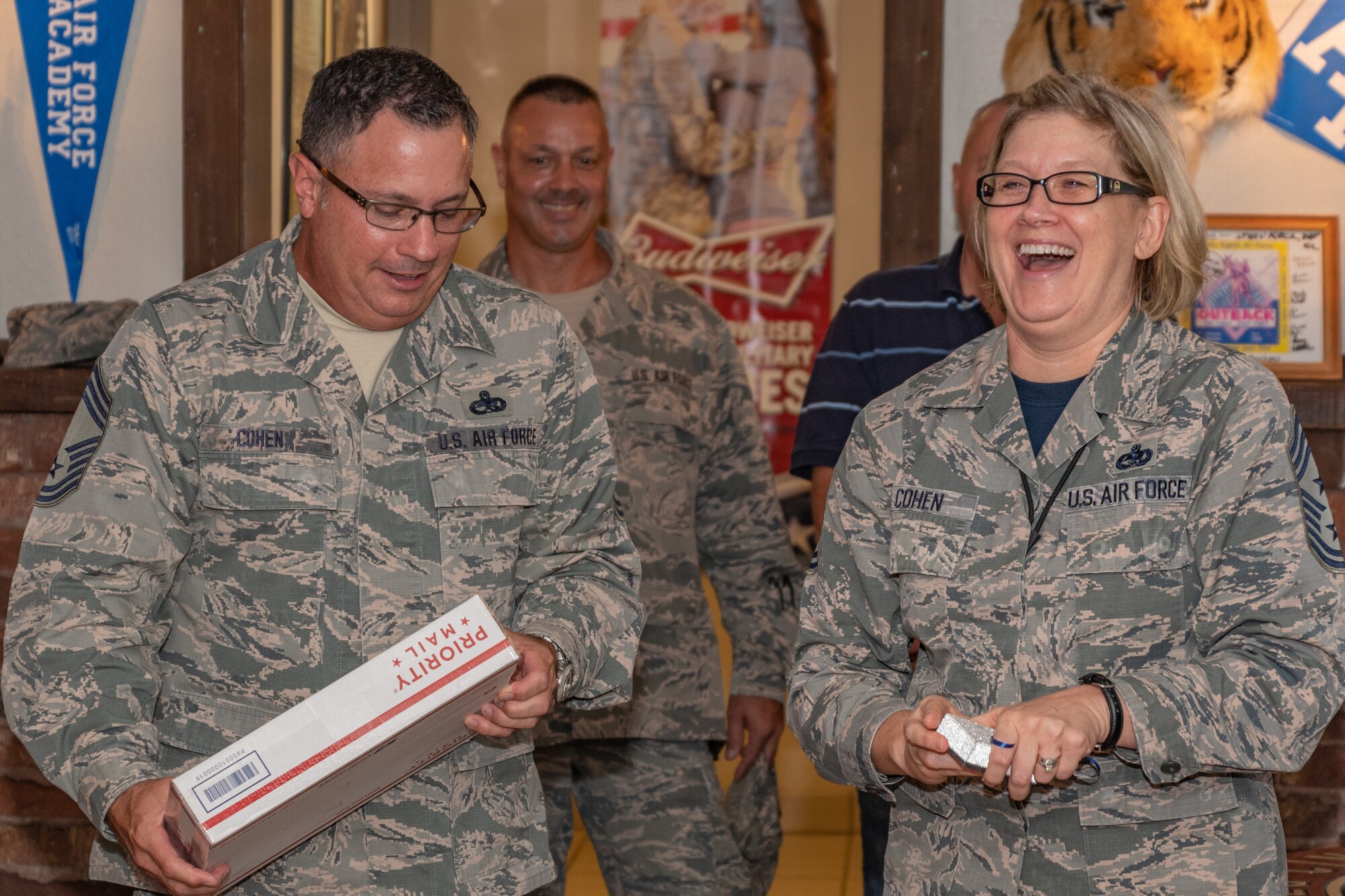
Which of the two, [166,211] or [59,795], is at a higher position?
[166,211]

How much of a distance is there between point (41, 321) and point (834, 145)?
258cm

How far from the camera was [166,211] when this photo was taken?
11.3ft

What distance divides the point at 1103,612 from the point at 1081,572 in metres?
0.05

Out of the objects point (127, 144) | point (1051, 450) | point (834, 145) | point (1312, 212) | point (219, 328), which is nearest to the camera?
point (1051, 450)

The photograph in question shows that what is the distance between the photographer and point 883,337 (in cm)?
284

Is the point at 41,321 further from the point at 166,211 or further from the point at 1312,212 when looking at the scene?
the point at 1312,212

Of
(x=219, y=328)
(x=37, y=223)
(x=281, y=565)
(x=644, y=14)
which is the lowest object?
(x=281, y=565)

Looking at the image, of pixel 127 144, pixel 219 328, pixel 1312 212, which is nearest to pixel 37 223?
pixel 127 144

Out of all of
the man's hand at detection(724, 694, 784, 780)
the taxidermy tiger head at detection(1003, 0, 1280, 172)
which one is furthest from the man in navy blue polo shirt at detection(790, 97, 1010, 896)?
the taxidermy tiger head at detection(1003, 0, 1280, 172)

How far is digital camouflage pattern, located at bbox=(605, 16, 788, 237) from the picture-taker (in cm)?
477

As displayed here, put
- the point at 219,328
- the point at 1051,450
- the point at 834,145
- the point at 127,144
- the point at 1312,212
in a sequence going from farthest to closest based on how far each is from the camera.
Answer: the point at 834,145 → the point at 127,144 → the point at 1312,212 → the point at 219,328 → the point at 1051,450

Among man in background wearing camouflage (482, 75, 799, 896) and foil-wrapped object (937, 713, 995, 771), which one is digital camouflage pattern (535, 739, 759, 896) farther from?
foil-wrapped object (937, 713, 995, 771)

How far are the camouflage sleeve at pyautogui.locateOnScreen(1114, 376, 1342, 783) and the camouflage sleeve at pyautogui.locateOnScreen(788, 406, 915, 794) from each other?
1.13 feet

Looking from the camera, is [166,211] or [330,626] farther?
[166,211]
